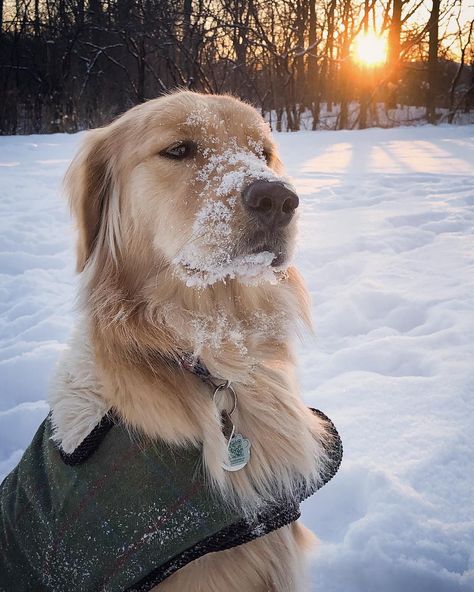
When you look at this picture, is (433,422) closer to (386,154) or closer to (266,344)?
(266,344)

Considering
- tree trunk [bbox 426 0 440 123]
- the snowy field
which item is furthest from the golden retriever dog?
tree trunk [bbox 426 0 440 123]

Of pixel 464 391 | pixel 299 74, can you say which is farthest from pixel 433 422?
pixel 299 74

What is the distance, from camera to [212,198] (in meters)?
1.69

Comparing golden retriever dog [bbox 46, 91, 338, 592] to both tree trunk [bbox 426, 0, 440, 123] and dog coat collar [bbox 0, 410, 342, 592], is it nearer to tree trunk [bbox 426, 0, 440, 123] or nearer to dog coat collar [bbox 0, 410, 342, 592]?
dog coat collar [bbox 0, 410, 342, 592]

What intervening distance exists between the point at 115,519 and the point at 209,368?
0.55 meters

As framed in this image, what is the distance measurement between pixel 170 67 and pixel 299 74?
6.06m

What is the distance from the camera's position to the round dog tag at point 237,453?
143 cm

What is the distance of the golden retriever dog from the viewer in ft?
4.76

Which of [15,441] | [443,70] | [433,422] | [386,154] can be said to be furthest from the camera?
[443,70]

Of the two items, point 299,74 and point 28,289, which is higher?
point 299,74

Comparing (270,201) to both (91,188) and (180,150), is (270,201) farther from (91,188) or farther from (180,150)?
(91,188)

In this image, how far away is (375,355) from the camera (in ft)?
9.95

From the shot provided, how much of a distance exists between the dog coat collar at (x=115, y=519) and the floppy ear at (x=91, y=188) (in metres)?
0.90

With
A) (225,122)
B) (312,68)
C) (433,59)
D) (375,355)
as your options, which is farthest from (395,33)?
(225,122)
